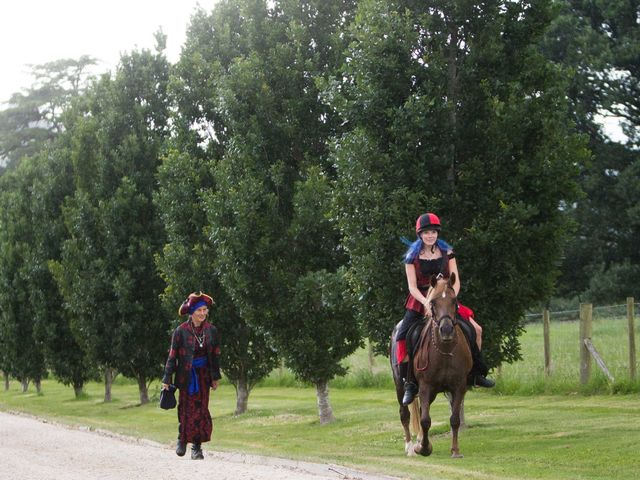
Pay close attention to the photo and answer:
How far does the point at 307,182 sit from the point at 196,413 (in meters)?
8.83

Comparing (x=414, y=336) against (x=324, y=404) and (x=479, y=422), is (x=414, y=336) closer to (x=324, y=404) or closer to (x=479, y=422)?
(x=479, y=422)

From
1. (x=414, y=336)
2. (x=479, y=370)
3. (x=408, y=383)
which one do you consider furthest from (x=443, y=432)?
(x=414, y=336)

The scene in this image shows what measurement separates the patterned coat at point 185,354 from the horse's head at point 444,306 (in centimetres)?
336

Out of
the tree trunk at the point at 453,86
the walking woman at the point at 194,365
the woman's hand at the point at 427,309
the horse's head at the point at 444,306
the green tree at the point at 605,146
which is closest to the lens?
the horse's head at the point at 444,306

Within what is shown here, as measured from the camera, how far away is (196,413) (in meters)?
15.2

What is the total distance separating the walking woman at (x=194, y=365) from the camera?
583 inches

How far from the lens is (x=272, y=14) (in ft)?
86.9

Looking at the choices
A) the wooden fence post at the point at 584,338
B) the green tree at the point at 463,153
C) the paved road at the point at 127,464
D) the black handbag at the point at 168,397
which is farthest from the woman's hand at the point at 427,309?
the wooden fence post at the point at 584,338

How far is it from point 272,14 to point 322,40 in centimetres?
189

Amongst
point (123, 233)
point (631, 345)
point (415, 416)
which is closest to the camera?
point (415, 416)

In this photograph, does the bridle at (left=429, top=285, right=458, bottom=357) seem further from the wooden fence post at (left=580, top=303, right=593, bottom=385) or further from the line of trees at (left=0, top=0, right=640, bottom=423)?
the wooden fence post at (left=580, top=303, right=593, bottom=385)

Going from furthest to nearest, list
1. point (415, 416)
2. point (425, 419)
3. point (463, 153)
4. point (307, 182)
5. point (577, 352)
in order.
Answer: point (577, 352)
point (307, 182)
point (463, 153)
point (415, 416)
point (425, 419)

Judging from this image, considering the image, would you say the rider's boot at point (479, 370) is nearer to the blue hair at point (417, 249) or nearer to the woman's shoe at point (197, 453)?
the blue hair at point (417, 249)

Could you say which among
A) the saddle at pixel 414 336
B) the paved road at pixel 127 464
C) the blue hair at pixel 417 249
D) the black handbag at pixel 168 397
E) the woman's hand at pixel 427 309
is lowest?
the paved road at pixel 127 464
